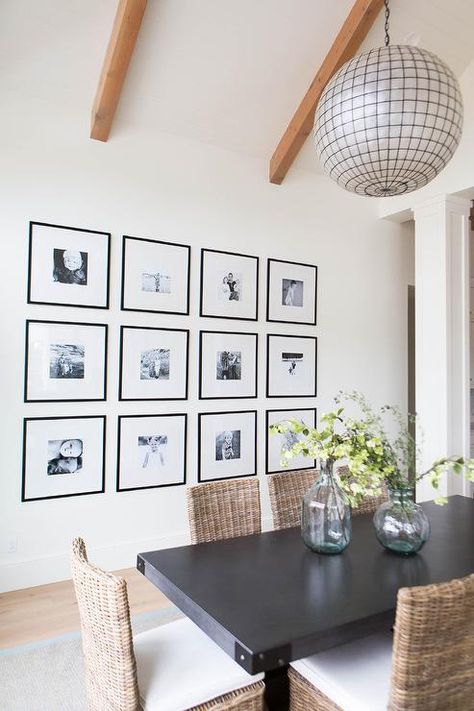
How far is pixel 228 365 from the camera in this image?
412 cm

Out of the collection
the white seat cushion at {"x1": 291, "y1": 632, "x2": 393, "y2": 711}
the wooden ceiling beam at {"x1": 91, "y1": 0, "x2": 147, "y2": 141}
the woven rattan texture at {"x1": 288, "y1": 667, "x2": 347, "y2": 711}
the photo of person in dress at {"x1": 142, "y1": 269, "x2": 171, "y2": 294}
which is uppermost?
the wooden ceiling beam at {"x1": 91, "y1": 0, "x2": 147, "y2": 141}

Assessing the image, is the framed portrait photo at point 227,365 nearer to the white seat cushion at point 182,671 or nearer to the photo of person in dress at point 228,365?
the photo of person in dress at point 228,365

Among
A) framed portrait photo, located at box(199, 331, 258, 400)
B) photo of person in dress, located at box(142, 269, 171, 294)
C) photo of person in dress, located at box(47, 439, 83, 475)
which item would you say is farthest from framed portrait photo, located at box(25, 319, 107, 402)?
framed portrait photo, located at box(199, 331, 258, 400)

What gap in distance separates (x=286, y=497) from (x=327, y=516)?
2.38ft

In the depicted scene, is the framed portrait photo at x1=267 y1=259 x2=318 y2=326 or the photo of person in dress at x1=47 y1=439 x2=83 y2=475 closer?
the photo of person in dress at x1=47 y1=439 x2=83 y2=475

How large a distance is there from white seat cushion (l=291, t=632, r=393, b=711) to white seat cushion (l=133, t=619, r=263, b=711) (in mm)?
187

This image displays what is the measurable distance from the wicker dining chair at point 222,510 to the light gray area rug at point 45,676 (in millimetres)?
842

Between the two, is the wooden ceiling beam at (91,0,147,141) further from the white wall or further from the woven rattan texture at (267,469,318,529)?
the woven rattan texture at (267,469,318,529)

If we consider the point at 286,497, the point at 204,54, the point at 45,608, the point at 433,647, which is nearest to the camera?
the point at 433,647

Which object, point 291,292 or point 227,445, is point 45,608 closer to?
point 227,445

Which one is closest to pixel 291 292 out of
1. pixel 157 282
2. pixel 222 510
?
pixel 157 282

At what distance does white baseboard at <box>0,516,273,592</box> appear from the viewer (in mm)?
3260

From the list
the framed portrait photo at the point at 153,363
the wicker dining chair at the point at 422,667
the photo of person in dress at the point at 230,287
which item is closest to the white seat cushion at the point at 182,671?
the wicker dining chair at the point at 422,667

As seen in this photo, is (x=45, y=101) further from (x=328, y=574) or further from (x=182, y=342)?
(x=328, y=574)
